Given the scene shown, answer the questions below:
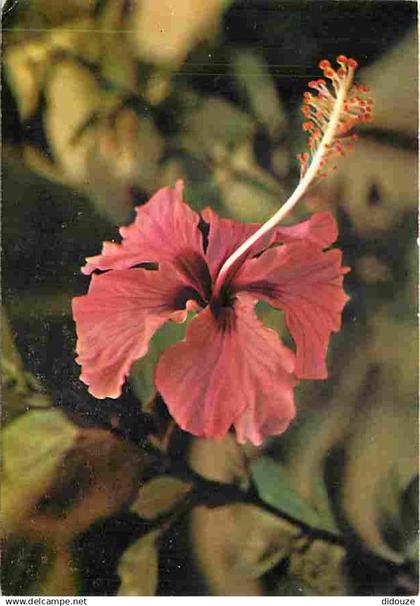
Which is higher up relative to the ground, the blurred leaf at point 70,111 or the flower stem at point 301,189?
the blurred leaf at point 70,111

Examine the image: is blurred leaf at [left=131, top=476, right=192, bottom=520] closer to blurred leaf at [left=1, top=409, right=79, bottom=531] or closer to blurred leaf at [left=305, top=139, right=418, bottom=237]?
blurred leaf at [left=1, top=409, right=79, bottom=531]

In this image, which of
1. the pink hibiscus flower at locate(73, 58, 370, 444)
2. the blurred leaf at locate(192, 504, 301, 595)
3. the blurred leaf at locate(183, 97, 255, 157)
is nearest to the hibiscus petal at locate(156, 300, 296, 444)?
the pink hibiscus flower at locate(73, 58, 370, 444)

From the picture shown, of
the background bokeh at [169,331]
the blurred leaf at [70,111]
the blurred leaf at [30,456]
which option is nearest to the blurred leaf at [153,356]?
the background bokeh at [169,331]

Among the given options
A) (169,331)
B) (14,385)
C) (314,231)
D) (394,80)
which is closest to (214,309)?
(169,331)

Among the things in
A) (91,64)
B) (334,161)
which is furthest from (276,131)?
(91,64)

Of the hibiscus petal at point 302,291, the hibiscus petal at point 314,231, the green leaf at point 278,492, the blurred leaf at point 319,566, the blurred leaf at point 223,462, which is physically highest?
the hibiscus petal at point 314,231

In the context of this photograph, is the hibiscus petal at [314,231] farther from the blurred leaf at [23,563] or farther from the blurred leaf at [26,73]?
the blurred leaf at [23,563]

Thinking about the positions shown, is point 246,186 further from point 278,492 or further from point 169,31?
point 278,492

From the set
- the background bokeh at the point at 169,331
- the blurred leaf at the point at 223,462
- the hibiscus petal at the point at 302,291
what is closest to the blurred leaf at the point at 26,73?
the background bokeh at the point at 169,331
